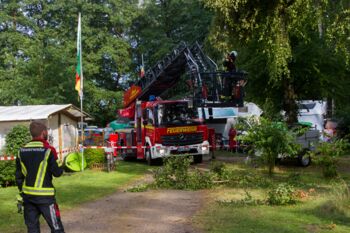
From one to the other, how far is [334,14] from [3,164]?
10598mm

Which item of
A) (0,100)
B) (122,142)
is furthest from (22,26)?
(122,142)

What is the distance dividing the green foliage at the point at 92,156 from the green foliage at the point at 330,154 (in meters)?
8.57

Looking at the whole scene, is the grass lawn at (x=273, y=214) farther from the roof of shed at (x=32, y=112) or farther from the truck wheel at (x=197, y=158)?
the roof of shed at (x=32, y=112)

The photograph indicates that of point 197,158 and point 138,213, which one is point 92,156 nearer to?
point 197,158

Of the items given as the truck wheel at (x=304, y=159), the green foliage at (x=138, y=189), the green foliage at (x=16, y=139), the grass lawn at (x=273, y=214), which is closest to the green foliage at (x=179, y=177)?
the green foliage at (x=138, y=189)

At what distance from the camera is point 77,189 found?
1403cm

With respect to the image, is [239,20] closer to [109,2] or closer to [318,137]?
[318,137]

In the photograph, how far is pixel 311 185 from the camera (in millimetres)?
13547

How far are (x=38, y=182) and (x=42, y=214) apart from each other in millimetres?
437

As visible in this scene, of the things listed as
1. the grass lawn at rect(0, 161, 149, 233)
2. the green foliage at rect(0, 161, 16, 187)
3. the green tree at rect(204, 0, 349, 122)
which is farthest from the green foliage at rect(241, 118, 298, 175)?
the green foliage at rect(0, 161, 16, 187)

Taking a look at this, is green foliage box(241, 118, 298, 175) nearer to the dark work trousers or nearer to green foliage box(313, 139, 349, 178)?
green foliage box(313, 139, 349, 178)

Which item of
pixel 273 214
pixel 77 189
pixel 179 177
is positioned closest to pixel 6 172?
pixel 77 189

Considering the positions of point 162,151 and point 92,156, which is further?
point 162,151

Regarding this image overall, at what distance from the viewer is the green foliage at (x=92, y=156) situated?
19312mm
